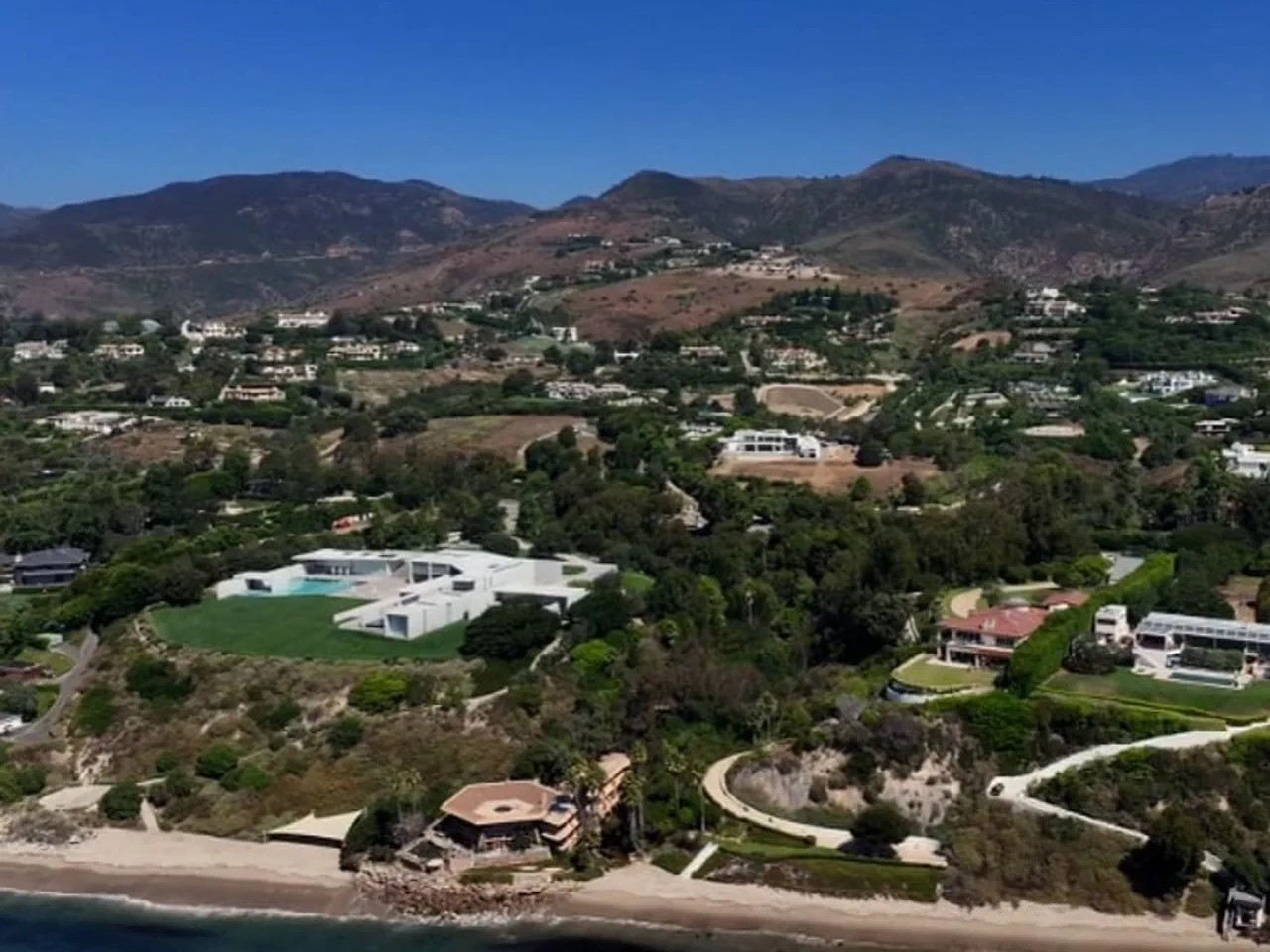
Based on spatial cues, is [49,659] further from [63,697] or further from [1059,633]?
[1059,633]

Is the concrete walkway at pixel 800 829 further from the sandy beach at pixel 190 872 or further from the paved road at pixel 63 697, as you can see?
the paved road at pixel 63 697

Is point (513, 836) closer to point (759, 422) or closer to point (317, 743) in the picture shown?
point (317, 743)

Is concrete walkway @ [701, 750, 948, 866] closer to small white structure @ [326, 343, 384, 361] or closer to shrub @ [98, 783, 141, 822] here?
shrub @ [98, 783, 141, 822]


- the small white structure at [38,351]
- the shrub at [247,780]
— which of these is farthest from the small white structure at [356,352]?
the shrub at [247,780]

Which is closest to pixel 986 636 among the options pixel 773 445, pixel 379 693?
pixel 379 693

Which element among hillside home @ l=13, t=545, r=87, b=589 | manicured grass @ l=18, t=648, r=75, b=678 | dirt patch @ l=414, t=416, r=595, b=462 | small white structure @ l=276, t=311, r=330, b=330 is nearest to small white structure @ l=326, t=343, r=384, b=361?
small white structure @ l=276, t=311, r=330, b=330

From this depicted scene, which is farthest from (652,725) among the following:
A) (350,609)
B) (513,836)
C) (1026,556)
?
(1026,556)
